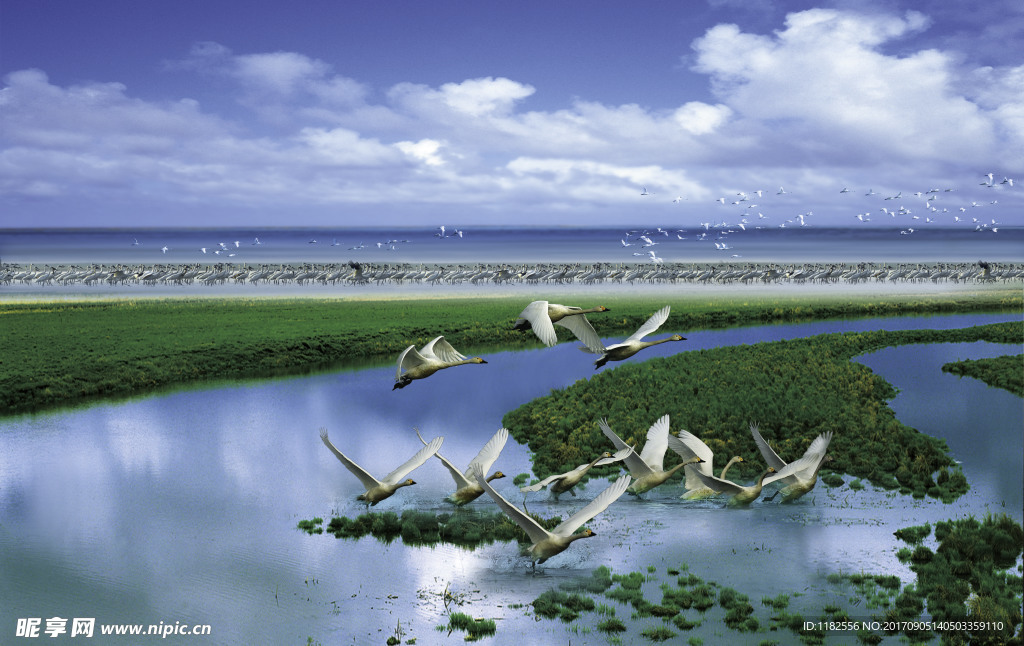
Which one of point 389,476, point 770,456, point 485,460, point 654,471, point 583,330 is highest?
point 583,330

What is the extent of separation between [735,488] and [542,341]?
32.3 feet

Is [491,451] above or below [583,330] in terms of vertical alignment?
below

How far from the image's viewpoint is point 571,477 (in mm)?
18188

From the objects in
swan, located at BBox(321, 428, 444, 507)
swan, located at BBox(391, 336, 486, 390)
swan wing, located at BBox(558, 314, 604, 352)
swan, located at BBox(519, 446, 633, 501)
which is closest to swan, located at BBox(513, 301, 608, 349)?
swan, located at BBox(391, 336, 486, 390)

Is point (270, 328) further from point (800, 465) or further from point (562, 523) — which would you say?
point (562, 523)

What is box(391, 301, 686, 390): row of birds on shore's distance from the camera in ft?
33.2

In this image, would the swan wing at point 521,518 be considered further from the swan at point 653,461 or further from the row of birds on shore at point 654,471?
the swan at point 653,461

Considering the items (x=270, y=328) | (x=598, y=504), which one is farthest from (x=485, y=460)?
(x=270, y=328)

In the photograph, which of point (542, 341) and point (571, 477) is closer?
point (542, 341)

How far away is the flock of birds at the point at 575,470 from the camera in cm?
Answer: 1110

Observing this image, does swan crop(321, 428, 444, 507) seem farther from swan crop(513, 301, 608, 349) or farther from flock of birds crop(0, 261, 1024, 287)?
flock of birds crop(0, 261, 1024, 287)

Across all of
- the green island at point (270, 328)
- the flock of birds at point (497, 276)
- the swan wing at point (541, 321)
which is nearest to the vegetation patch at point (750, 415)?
the green island at point (270, 328)

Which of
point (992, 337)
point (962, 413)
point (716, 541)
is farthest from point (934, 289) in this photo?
point (716, 541)

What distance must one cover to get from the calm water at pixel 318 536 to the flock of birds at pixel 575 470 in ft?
3.89
